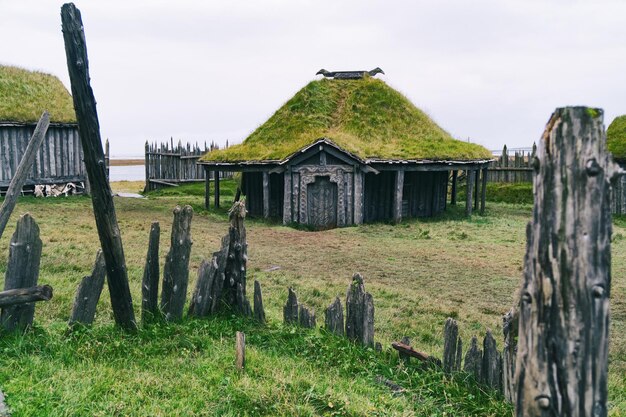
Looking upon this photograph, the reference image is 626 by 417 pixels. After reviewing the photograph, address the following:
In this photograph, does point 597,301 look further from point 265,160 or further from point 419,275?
point 265,160

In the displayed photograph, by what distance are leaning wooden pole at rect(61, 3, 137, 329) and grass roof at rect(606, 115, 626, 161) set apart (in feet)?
73.0

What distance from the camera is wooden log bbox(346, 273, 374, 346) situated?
5.36 metres

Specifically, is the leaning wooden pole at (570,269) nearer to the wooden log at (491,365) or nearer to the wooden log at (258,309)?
the wooden log at (491,365)

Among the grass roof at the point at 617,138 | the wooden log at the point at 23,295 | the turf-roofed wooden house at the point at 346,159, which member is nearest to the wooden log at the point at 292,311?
the wooden log at the point at 23,295

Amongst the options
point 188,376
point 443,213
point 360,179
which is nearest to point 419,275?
point 188,376

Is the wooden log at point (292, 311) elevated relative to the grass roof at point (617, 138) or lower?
lower

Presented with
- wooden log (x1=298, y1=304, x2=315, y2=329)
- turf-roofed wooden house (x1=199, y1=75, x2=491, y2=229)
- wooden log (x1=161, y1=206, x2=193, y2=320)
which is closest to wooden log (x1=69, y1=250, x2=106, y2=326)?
wooden log (x1=161, y1=206, x2=193, y2=320)

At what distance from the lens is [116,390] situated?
13.8 ft

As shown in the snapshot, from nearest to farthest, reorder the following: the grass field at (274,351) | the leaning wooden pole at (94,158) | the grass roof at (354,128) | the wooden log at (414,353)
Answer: the grass field at (274,351), the leaning wooden pole at (94,158), the wooden log at (414,353), the grass roof at (354,128)

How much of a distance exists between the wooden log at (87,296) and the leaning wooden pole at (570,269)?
160 inches

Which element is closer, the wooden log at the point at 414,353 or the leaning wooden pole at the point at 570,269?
the leaning wooden pole at the point at 570,269

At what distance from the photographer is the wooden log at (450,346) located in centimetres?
480

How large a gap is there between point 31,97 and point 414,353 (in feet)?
75.8

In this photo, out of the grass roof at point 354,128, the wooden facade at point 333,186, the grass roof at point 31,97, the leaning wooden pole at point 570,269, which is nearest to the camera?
the leaning wooden pole at point 570,269
